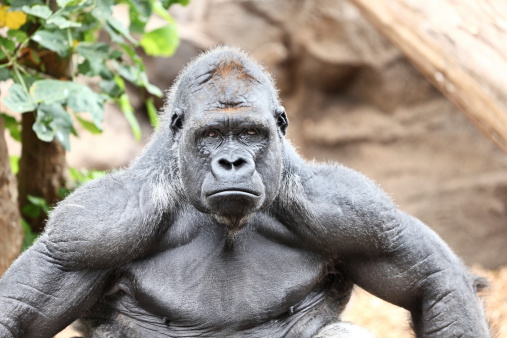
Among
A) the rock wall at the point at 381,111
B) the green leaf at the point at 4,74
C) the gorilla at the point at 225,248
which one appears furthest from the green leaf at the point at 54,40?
the rock wall at the point at 381,111

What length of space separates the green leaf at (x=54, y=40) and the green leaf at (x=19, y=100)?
10.8 inches

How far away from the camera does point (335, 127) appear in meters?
8.48

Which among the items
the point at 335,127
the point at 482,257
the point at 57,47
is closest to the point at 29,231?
the point at 57,47

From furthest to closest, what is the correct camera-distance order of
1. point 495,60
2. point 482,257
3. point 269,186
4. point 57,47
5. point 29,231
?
point 482,257, point 29,231, point 57,47, point 495,60, point 269,186

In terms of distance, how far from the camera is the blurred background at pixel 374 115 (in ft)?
26.2

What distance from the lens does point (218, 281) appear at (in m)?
3.62

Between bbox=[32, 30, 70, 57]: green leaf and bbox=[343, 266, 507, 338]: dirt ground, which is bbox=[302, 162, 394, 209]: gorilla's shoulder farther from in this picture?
bbox=[343, 266, 507, 338]: dirt ground

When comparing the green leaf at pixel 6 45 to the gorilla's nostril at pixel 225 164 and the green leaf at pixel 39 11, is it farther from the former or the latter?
the gorilla's nostril at pixel 225 164

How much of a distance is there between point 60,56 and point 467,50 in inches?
89.5

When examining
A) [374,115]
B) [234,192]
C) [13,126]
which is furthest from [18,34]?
[374,115]

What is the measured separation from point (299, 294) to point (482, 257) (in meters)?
4.74

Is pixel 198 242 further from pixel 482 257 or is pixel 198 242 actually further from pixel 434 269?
pixel 482 257

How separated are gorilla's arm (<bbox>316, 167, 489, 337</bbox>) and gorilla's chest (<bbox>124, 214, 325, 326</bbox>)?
0.30 metres

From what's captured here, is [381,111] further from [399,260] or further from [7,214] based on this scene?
[399,260]
